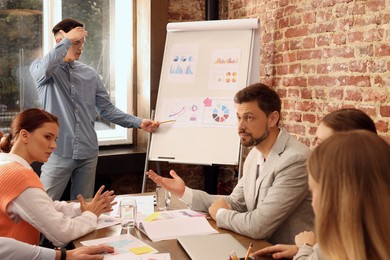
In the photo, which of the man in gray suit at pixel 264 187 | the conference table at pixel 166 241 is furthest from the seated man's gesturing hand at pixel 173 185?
the conference table at pixel 166 241

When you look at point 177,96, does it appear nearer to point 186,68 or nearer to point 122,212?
point 186,68

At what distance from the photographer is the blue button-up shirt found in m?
3.60

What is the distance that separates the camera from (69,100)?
3701mm

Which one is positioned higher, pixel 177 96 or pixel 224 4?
pixel 224 4

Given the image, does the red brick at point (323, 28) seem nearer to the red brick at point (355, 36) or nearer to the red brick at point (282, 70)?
the red brick at point (355, 36)

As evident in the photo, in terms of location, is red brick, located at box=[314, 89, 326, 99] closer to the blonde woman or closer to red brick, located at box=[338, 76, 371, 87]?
red brick, located at box=[338, 76, 371, 87]

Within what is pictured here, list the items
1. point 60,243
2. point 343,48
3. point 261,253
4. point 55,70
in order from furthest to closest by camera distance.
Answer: point 55,70, point 343,48, point 60,243, point 261,253

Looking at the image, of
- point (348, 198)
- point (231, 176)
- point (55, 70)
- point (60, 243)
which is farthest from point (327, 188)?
point (231, 176)

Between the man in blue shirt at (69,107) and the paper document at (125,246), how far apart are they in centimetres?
168

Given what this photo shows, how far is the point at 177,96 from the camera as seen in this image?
13.1 feet

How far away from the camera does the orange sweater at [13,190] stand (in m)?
1.99

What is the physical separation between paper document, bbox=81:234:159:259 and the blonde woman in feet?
3.05

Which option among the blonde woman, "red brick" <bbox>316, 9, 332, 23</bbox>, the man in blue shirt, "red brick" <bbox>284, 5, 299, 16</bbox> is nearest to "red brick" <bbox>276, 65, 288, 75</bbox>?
"red brick" <bbox>284, 5, 299, 16</bbox>

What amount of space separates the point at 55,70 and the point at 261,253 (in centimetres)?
232
